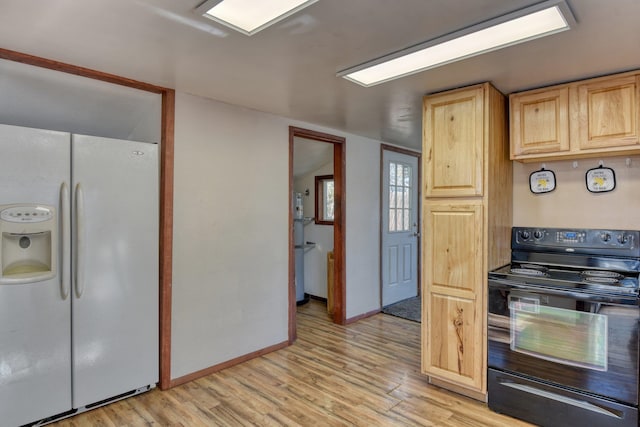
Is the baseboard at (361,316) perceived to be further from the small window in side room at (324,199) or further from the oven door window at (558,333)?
the oven door window at (558,333)

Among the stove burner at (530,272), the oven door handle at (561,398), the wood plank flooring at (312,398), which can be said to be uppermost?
the stove burner at (530,272)

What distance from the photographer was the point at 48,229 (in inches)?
86.6

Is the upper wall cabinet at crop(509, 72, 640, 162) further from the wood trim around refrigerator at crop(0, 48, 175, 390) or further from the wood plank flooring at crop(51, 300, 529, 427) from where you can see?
the wood trim around refrigerator at crop(0, 48, 175, 390)

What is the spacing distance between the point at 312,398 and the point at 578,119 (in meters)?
2.61

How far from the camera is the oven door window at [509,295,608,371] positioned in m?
2.07

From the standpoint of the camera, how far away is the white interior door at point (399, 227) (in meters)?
4.76

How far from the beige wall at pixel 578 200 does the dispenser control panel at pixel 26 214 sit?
10.8ft

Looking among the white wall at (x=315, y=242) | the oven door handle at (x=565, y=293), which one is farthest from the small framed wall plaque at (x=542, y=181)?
the white wall at (x=315, y=242)

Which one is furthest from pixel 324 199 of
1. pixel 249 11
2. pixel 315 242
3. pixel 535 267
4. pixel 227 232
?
pixel 249 11

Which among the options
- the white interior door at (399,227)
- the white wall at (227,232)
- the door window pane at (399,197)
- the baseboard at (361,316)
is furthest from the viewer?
the door window pane at (399,197)

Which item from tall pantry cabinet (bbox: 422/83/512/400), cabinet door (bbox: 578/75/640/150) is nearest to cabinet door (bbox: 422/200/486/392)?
tall pantry cabinet (bbox: 422/83/512/400)

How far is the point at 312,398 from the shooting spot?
101 inches

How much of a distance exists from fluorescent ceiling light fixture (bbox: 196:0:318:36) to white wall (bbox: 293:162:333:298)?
337cm

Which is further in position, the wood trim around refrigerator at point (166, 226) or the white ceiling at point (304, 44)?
the wood trim around refrigerator at point (166, 226)
